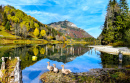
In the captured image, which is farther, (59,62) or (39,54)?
(39,54)

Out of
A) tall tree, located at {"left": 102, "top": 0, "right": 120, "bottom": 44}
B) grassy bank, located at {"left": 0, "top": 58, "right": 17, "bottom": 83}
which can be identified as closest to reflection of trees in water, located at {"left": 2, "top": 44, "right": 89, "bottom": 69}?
grassy bank, located at {"left": 0, "top": 58, "right": 17, "bottom": 83}

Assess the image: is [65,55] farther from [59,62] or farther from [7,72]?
[7,72]

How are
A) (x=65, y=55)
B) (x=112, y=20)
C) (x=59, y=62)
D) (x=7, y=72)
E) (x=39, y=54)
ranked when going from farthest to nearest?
(x=112, y=20)
(x=65, y=55)
(x=39, y=54)
(x=59, y=62)
(x=7, y=72)

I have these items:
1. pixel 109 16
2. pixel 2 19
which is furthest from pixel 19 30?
pixel 109 16

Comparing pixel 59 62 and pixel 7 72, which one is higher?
pixel 7 72

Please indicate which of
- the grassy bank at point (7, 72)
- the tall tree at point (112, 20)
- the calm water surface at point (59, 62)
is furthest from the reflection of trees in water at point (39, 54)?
the tall tree at point (112, 20)

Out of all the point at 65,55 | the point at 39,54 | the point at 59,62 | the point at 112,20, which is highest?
the point at 112,20

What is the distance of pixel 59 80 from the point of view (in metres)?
9.94

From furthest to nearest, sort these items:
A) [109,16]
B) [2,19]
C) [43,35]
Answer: [43,35] < [2,19] < [109,16]

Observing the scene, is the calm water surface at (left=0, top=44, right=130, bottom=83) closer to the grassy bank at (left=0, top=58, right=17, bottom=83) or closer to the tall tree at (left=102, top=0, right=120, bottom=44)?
the grassy bank at (left=0, top=58, right=17, bottom=83)

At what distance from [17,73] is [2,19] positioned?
15170cm

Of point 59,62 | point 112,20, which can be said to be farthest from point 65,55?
point 112,20

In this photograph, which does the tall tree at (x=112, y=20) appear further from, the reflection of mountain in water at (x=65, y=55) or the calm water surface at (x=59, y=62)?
the calm water surface at (x=59, y=62)

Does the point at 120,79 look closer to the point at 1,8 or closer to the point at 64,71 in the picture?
the point at 64,71
